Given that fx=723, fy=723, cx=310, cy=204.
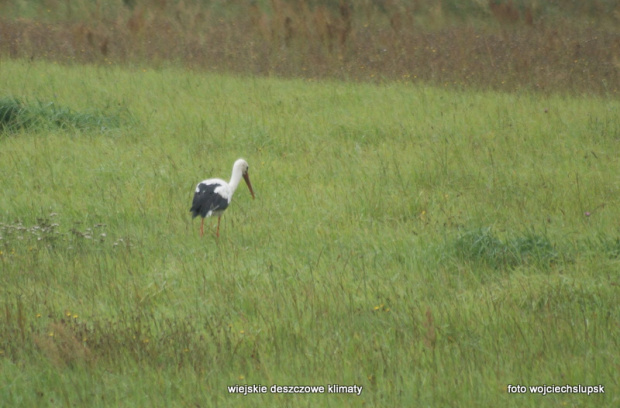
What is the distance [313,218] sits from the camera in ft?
22.3

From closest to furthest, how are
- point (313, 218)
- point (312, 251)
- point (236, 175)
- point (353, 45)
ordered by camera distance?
point (312, 251) < point (313, 218) < point (236, 175) < point (353, 45)

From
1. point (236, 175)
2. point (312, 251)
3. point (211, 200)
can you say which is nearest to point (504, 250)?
point (312, 251)

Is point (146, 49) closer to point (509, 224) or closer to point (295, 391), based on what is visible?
point (509, 224)

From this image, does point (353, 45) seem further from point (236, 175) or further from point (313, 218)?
point (313, 218)

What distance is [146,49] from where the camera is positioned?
14008mm

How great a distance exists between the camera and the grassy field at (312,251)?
13.1ft

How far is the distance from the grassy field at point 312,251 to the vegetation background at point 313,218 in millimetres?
24

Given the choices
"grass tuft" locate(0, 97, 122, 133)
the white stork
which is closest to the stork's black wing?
the white stork

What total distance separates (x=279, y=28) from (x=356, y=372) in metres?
11.6

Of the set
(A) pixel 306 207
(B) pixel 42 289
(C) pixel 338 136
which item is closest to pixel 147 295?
(B) pixel 42 289

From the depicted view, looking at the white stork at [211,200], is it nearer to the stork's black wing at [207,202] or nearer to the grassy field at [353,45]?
the stork's black wing at [207,202]

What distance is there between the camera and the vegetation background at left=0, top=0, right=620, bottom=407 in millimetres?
4059

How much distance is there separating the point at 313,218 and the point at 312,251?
0.88 meters

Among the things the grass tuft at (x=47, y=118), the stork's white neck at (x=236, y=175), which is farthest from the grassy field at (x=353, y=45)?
the stork's white neck at (x=236, y=175)
